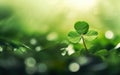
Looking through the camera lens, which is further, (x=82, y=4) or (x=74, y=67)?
(x=82, y=4)

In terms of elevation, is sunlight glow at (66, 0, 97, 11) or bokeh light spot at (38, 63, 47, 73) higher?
sunlight glow at (66, 0, 97, 11)

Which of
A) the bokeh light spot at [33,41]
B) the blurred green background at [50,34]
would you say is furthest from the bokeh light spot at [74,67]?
the bokeh light spot at [33,41]

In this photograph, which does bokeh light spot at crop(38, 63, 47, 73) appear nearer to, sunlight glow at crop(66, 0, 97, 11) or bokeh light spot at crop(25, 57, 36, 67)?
bokeh light spot at crop(25, 57, 36, 67)

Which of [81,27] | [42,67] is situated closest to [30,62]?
[42,67]

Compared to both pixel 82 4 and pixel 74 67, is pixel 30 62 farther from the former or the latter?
pixel 82 4

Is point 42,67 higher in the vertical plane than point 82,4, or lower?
lower

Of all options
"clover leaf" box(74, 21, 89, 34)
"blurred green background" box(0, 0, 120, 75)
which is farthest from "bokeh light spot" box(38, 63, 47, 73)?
"clover leaf" box(74, 21, 89, 34)
